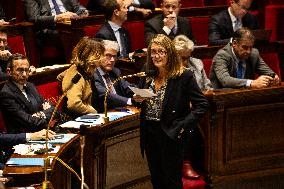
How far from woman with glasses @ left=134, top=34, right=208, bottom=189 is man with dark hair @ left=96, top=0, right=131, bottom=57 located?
4.94 ft

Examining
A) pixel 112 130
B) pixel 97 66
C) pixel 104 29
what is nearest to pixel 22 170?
pixel 112 130

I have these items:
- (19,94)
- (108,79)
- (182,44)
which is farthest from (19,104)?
(182,44)

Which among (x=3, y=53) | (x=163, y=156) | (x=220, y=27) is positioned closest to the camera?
(x=163, y=156)

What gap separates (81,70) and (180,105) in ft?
2.31

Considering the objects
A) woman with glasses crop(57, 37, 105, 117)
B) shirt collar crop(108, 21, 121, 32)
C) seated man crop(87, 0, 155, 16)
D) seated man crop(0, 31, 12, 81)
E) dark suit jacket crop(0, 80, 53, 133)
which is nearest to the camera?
dark suit jacket crop(0, 80, 53, 133)

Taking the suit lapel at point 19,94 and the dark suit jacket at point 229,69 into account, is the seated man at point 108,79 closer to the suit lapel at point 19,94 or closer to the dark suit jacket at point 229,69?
the suit lapel at point 19,94

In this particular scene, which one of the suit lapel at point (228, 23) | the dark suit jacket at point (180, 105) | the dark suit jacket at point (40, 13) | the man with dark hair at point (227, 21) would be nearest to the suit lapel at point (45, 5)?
the dark suit jacket at point (40, 13)

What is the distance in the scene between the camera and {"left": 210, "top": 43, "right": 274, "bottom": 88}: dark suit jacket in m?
3.89

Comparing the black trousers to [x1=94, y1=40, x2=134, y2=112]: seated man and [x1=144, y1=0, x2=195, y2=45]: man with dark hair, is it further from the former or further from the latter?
[x1=144, y1=0, x2=195, y2=45]: man with dark hair

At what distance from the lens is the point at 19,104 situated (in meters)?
3.36

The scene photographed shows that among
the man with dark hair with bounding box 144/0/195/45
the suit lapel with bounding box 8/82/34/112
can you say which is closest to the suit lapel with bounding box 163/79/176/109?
the suit lapel with bounding box 8/82/34/112

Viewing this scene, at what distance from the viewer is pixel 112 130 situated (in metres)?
3.22

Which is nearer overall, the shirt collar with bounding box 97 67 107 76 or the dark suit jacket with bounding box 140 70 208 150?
the dark suit jacket with bounding box 140 70 208 150

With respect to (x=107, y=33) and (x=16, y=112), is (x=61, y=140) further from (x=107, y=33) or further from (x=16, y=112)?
(x=107, y=33)
